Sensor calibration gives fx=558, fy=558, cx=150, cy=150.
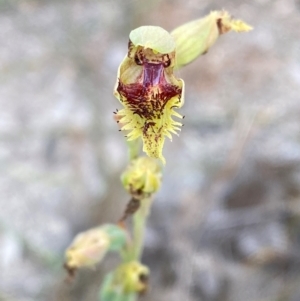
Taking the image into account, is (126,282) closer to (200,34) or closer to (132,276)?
(132,276)

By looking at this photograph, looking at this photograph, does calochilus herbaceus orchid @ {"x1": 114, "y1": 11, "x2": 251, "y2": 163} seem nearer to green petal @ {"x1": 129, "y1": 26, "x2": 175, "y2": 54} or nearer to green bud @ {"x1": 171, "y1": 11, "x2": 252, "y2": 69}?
green petal @ {"x1": 129, "y1": 26, "x2": 175, "y2": 54}

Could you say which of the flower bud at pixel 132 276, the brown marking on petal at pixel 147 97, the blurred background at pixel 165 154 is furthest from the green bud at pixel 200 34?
the blurred background at pixel 165 154

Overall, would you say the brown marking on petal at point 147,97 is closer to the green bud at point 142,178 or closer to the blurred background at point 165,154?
the green bud at point 142,178

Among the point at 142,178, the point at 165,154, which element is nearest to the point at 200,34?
the point at 142,178

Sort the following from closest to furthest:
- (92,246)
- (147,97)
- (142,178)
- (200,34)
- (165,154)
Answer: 1. (147,97)
2. (142,178)
3. (200,34)
4. (92,246)
5. (165,154)

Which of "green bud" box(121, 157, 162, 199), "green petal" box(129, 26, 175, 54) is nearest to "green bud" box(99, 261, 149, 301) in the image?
"green bud" box(121, 157, 162, 199)

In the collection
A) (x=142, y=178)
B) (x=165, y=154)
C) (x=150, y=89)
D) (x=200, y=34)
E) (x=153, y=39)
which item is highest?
(x=165, y=154)

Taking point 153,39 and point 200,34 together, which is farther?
point 200,34
